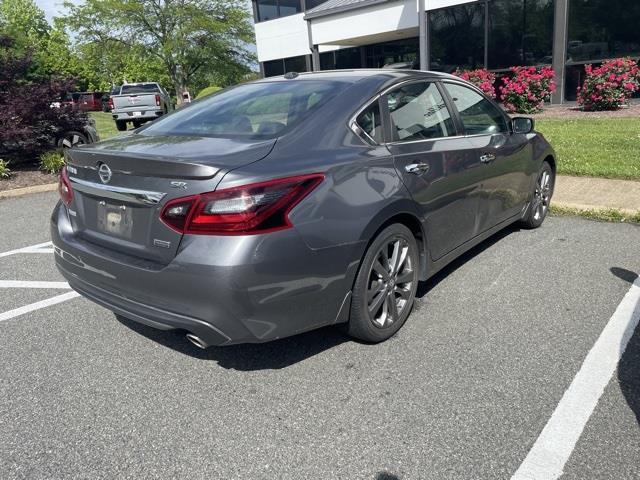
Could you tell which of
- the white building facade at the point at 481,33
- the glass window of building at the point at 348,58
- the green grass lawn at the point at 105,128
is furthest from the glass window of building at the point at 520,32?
the green grass lawn at the point at 105,128

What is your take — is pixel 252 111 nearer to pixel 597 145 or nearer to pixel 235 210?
pixel 235 210

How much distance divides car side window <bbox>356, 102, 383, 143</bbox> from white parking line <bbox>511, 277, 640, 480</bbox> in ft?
5.73

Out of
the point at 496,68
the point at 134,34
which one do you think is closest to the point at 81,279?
the point at 496,68

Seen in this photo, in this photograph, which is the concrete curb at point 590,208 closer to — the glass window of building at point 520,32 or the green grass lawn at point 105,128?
the green grass lawn at point 105,128

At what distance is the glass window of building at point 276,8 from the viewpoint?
91.8ft

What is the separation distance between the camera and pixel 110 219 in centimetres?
299

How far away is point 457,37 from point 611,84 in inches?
248

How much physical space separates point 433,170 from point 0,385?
2.88 meters

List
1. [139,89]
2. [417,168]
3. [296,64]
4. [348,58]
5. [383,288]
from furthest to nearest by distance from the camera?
[296,64] < [348,58] < [139,89] < [417,168] < [383,288]

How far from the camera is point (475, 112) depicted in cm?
445

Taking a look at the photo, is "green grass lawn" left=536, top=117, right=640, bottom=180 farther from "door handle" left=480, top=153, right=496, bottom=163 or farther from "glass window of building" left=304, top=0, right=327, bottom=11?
"glass window of building" left=304, top=0, right=327, bottom=11

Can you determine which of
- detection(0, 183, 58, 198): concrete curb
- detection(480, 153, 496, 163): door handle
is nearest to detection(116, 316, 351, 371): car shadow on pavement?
detection(480, 153, 496, 163): door handle

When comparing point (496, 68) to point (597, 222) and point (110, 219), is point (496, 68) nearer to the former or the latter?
point (597, 222)

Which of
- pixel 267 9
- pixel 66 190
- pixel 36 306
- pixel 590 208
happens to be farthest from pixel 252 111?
pixel 267 9
